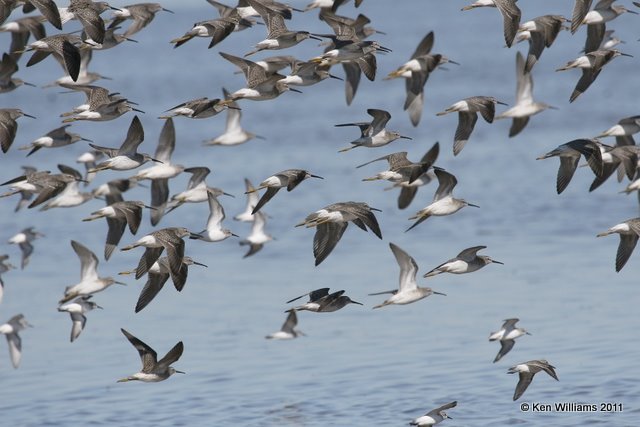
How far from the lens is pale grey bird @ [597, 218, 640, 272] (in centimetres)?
1407

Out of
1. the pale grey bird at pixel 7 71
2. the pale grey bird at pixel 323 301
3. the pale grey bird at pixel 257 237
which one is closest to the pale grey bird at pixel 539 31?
the pale grey bird at pixel 323 301

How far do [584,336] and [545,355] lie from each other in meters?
0.89

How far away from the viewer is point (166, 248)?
46.3 ft

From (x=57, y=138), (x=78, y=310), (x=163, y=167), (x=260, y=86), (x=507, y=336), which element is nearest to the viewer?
(x=260, y=86)

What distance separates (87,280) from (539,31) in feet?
21.1

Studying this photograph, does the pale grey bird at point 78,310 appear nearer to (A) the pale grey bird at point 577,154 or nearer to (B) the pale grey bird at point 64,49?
(B) the pale grey bird at point 64,49

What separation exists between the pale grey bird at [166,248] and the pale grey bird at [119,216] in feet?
1.19

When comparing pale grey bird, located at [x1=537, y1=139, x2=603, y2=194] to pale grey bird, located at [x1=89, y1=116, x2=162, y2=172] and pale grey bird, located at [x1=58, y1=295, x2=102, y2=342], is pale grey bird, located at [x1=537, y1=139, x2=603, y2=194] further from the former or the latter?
pale grey bird, located at [x1=58, y1=295, x2=102, y2=342]

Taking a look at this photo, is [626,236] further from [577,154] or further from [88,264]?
[88,264]

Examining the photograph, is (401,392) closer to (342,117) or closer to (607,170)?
(607,170)

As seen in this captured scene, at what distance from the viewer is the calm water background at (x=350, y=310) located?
15.7 m

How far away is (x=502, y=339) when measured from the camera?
623 inches

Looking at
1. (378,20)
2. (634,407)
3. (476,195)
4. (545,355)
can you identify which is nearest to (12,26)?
(545,355)

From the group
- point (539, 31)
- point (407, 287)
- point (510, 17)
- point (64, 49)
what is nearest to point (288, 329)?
point (407, 287)
